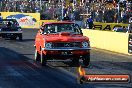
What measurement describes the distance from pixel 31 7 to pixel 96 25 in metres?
12.6

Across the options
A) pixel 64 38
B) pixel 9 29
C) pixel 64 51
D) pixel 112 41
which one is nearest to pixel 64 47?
pixel 64 51

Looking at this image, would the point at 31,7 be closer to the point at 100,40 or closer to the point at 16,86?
the point at 100,40

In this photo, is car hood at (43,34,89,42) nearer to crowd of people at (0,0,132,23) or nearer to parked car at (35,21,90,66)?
parked car at (35,21,90,66)

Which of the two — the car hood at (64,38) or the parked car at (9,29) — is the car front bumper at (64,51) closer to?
the car hood at (64,38)

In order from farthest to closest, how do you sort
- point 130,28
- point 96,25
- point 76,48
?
1. point 96,25
2. point 130,28
3. point 76,48

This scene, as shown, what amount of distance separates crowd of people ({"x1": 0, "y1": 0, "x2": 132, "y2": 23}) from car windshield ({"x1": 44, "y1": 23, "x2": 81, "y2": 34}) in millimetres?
18615

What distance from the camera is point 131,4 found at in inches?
1623

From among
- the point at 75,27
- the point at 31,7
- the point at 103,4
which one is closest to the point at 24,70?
the point at 75,27

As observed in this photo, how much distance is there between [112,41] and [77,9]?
64.0 ft

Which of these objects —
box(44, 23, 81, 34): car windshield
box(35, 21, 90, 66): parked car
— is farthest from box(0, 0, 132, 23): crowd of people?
box(35, 21, 90, 66): parked car

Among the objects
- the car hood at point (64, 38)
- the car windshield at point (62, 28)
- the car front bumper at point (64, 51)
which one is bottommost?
the car front bumper at point (64, 51)

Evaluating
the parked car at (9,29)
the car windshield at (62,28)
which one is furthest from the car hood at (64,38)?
the parked car at (9,29)

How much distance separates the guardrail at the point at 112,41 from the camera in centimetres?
2323

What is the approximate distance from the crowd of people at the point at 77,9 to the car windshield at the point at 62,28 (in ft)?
61.1
